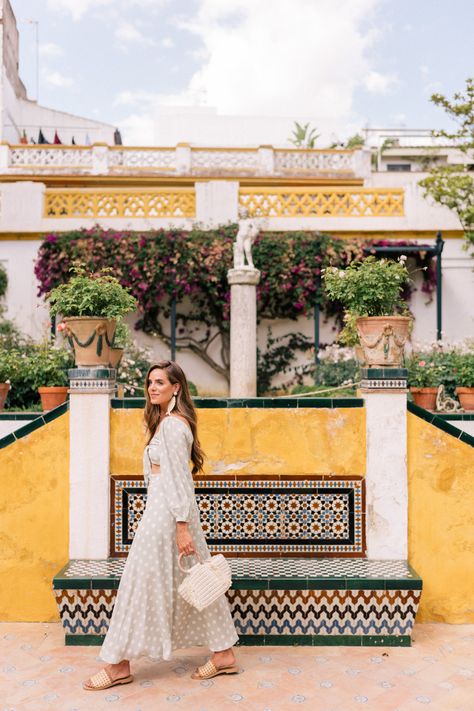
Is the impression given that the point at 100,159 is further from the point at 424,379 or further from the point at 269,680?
the point at 269,680

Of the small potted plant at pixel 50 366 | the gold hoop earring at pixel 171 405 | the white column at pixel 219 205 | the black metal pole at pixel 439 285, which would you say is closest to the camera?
the gold hoop earring at pixel 171 405

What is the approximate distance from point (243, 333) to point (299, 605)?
5.50 metres

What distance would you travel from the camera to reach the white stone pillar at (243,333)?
9.20 meters

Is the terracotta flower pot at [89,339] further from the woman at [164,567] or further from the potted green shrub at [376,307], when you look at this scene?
the potted green shrub at [376,307]

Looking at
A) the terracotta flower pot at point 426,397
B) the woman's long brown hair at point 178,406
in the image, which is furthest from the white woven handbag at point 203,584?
the terracotta flower pot at point 426,397

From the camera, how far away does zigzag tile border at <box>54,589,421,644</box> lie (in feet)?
13.4

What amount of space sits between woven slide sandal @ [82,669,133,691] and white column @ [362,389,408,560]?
1730mm

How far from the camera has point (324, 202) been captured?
1155 centimetres

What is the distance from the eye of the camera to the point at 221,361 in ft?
38.7

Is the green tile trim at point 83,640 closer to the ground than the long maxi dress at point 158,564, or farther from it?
closer to the ground

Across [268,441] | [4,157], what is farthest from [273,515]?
[4,157]

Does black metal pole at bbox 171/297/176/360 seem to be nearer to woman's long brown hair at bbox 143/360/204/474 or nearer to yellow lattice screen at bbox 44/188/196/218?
yellow lattice screen at bbox 44/188/196/218

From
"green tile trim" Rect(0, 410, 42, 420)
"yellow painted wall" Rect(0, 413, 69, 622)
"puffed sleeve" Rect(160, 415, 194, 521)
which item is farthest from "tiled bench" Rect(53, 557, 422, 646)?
"green tile trim" Rect(0, 410, 42, 420)

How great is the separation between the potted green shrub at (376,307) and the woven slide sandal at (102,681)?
239cm
